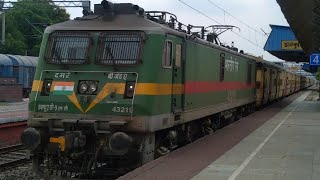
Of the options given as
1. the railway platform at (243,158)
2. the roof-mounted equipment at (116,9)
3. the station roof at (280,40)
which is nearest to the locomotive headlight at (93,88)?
the roof-mounted equipment at (116,9)

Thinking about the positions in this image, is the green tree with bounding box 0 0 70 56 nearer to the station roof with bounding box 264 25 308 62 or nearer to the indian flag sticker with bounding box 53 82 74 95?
the station roof with bounding box 264 25 308 62

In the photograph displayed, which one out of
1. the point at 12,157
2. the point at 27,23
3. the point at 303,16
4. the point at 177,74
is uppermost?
the point at 27,23

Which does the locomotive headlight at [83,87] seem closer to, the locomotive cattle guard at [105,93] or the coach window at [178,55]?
the locomotive cattle guard at [105,93]

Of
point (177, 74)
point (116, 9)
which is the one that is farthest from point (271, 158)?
point (116, 9)

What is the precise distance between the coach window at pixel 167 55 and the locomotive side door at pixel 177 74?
0.15 m

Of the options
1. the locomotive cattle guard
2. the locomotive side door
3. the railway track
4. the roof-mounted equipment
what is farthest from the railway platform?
the railway track

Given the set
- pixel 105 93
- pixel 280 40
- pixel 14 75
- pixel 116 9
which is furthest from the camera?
pixel 280 40

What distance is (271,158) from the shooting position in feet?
33.4

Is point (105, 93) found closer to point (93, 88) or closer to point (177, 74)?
point (93, 88)

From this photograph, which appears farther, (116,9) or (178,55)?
(178,55)

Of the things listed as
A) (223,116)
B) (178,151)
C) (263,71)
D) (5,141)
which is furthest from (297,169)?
(263,71)

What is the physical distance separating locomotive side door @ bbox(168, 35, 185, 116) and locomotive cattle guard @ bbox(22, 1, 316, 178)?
0.02 m

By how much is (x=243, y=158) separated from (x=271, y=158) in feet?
1.97

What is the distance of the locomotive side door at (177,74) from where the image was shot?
1016 centimetres
